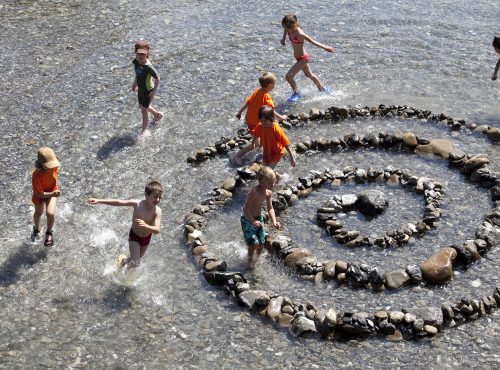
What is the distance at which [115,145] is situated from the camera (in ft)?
53.4

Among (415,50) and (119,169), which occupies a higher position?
(415,50)

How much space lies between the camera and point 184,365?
10.8 m

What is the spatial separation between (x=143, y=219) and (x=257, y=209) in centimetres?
188

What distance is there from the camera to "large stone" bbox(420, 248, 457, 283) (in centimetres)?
1230

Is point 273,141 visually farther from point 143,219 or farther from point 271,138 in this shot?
point 143,219

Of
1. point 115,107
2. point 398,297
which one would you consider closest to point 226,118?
point 115,107

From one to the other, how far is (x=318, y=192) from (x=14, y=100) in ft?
26.0

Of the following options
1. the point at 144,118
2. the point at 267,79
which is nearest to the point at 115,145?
the point at 144,118

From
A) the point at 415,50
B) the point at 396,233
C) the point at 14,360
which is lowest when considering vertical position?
the point at 14,360

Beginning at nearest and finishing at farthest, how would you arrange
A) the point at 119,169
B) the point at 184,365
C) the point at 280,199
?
the point at 184,365
the point at 280,199
the point at 119,169

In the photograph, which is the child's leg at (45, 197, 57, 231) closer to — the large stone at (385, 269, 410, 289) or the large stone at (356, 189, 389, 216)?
the large stone at (356, 189, 389, 216)

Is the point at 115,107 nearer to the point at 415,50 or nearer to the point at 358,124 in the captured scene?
the point at 358,124

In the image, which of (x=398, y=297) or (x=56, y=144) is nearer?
(x=398, y=297)

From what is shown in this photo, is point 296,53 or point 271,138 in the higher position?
point 296,53
